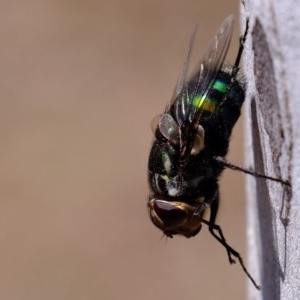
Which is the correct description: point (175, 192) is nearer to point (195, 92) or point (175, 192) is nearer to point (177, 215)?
point (177, 215)

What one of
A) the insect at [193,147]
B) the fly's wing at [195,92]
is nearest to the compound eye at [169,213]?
the insect at [193,147]

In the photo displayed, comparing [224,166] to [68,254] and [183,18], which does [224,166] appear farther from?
[183,18]

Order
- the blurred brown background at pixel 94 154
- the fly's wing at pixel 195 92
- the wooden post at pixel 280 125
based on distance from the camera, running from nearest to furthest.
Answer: the wooden post at pixel 280 125 < the fly's wing at pixel 195 92 < the blurred brown background at pixel 94 154

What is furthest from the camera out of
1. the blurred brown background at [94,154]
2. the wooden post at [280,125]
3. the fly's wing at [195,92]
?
the blurred brown background at [94,154]

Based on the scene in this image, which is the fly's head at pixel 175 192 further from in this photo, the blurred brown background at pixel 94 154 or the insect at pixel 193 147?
the blurred brown background at pixel 94 154

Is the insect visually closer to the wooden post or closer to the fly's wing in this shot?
the fly's wing

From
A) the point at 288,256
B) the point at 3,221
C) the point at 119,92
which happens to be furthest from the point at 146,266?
the point at 288,256

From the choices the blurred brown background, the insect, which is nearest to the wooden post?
the insect
